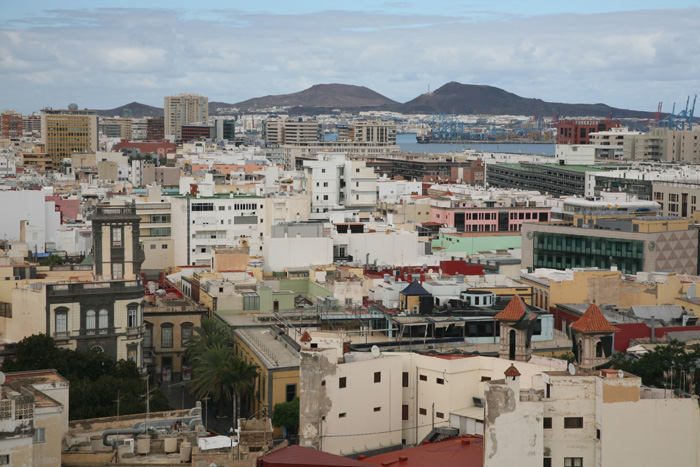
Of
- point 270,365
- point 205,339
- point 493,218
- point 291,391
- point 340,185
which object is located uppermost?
point 340,185

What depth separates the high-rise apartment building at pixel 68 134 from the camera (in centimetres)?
16412

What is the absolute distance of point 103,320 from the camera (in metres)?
40.0

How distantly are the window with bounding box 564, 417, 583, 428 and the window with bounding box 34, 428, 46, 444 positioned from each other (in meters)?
11.1

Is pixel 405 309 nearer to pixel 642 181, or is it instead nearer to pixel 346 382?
pixel 346 382

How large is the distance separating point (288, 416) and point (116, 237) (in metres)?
11.5

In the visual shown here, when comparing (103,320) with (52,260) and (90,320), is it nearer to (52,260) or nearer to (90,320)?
(90,320)

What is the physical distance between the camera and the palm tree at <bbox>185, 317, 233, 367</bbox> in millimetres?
41469

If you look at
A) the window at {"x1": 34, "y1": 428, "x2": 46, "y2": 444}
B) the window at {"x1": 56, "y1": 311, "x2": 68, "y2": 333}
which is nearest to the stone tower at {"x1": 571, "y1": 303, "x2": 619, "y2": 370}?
the window at {"x1": 34, "y1": 428, "x2": 46, "y2": 444}

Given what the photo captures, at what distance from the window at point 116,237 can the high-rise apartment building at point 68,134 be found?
409 feet

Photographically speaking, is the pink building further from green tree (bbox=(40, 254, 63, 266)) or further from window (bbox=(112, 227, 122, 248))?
window (bbox=(112, 227, 122, 248))

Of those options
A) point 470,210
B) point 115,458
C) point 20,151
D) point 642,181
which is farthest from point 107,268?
point 20,151

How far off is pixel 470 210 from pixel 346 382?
52866 millimetres

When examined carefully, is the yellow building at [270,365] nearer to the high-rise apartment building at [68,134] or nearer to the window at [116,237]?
the window at [116,237]

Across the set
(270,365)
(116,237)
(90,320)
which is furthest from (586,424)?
(116,237)
